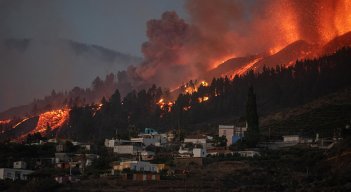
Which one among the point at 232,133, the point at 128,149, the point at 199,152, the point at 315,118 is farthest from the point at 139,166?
the point at 315,118

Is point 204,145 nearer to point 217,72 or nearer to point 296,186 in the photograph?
point 296,186

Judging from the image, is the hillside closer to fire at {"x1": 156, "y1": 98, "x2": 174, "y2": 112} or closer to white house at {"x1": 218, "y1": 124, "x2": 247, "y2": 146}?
white house at {"x1": 218, "y1": 124, "x2": 247, "y2": 146}

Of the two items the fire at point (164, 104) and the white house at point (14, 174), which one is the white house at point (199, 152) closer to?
the white house at point (14, 174)

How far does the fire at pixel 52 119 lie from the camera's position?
573ft

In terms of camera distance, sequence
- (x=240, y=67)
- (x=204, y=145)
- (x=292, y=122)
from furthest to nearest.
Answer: (x=240, y=67)
(x=292, y=122)
(x=204, y=145)

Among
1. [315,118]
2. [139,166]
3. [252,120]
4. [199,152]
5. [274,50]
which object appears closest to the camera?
[139,166]

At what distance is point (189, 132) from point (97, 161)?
41621 millimetres

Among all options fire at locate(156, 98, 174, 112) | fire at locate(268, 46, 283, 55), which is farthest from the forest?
fire at locate(268, 46, 283, 55)

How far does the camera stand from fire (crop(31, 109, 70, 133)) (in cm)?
17450

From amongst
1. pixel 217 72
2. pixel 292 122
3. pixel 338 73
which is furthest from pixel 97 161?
pixel 217 72

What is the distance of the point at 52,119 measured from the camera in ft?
602

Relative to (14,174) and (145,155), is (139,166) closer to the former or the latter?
(145,155)

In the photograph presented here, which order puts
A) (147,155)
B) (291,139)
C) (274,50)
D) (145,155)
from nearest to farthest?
(147,155) < (145,155) < (291,139) < (274,50)

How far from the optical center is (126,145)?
3984 inches
